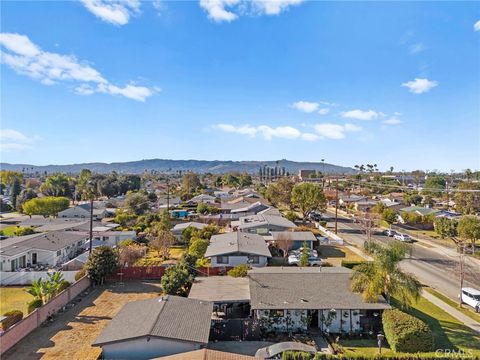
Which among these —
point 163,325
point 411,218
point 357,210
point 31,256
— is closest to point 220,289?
point 163,325

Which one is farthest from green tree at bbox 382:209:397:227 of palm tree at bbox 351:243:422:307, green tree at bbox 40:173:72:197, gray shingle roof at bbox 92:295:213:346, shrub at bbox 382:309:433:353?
green tree at bbox 40:173:72:197

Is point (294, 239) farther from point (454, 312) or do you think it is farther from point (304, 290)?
point (454, 312)

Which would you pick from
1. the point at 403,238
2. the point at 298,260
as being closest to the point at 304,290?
the point at 298,260

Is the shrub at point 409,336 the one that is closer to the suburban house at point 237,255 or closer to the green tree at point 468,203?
the suburban house at point 237,255

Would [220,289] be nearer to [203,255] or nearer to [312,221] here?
[203,255]

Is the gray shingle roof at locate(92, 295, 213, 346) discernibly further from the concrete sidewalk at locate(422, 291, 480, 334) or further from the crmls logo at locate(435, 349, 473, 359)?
the concrete sidewalk at locate(422, 291, 480, 334)
